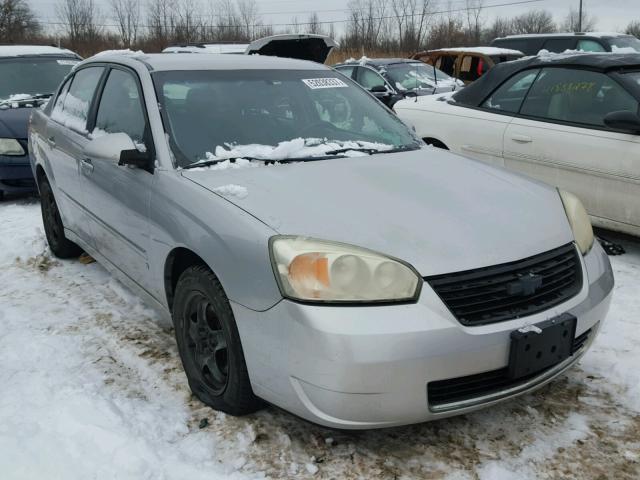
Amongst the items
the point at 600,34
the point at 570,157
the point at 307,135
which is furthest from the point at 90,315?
the point at 600,34

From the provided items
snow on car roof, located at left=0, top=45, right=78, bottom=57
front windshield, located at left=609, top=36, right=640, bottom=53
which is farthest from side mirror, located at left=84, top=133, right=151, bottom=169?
front windshield, located at left=609, top=36, right=640, bottom=53

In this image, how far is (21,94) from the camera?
7445 millimetres

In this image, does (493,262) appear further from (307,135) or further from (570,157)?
(570,157)

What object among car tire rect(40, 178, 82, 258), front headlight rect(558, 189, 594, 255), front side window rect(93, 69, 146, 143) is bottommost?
car tire rect(40, 178, 82, 258)

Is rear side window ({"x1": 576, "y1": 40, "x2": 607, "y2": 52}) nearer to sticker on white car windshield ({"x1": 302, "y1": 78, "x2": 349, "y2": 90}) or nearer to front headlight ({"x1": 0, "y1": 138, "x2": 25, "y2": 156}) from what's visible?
sticker on white car windshield ({"x1": 302, "y1": 78, "x2": 349, "y2": 90})

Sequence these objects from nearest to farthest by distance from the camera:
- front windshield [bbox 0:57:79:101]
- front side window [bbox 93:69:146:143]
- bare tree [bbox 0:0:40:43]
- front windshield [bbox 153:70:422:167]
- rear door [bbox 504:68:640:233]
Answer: front windshield [bbox 153:70:422:167] < front side window [bbox 93:69:146:143] < rear door [bbox 504:68:640:233] < front windshield [bbox 0:57:79:101] < bare tree [bbox 0:0:40:43]

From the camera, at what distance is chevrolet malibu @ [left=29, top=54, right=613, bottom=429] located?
211 centimetres

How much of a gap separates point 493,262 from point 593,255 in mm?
740

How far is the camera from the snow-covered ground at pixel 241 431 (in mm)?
2309

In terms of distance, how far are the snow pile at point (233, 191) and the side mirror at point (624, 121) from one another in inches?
117

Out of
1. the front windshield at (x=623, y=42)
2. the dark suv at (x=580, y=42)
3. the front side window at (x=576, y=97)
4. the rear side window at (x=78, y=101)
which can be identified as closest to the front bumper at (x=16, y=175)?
the rear side window at (x=78, y=101)

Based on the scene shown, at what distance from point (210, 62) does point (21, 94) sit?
504 centimetres

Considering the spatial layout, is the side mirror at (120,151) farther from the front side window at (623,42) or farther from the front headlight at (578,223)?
the front side window at (623,42)

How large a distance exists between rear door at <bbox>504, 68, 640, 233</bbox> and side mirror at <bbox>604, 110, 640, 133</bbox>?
0.10 m
